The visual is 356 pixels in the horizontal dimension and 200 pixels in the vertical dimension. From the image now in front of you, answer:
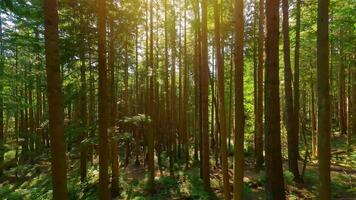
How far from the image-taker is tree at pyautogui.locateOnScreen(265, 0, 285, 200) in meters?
7.66

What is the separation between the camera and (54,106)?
5.73m

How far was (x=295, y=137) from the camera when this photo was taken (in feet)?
48.3

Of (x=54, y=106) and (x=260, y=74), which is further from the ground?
(x=260, y=74)

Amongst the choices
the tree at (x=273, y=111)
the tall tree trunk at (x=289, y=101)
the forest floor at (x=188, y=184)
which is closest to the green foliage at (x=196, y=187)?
the forest floor at (x=188, y=184)

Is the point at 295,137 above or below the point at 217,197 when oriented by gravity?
above

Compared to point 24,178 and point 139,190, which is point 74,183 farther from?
point 24,178

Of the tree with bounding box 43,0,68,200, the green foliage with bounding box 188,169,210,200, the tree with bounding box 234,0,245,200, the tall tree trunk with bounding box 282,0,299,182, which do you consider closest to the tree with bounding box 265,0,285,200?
the tree with bounding box 234,0,245,200

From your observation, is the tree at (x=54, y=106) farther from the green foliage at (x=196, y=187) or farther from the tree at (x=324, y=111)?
the green foliage at (x=196, y=187)

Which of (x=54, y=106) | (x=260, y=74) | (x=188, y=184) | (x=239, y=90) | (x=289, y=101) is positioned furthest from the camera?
(x=260, y=74)

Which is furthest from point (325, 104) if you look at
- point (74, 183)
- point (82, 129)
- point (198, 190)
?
point (74, 183)

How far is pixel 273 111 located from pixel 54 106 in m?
4.47

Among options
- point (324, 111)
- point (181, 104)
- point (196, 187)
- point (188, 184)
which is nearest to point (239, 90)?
point (324, 111)

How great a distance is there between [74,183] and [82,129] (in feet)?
27.0

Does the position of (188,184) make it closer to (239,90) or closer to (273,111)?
(239,90)
